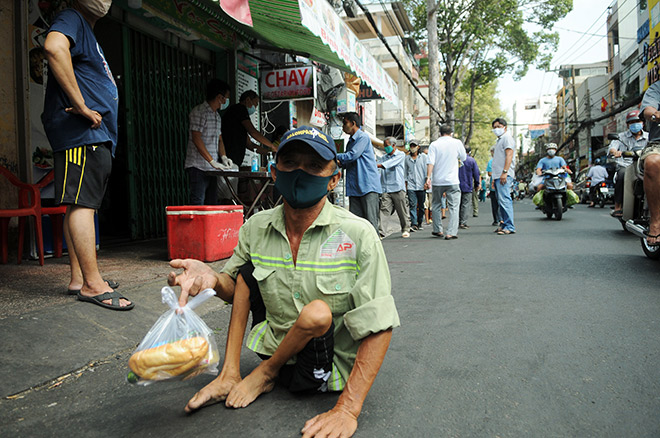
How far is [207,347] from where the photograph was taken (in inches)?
70.9

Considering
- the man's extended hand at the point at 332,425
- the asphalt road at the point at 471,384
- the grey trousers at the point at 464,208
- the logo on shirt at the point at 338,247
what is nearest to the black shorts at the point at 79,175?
the asphalt road at the point at 471,384

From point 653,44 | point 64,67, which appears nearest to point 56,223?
point 64,67

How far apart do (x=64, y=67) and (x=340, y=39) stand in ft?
13.0

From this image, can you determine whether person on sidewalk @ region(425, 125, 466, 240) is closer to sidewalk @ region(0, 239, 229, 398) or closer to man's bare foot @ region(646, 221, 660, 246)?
man's bare foot @ region(646, 221, 660, 246)

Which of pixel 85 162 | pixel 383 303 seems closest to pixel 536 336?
pixel 383 303

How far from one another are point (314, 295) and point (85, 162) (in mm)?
1923

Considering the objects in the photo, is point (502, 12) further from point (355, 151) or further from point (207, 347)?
point (207, 347)

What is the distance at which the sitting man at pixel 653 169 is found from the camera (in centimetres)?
444

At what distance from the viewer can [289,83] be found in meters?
8.92

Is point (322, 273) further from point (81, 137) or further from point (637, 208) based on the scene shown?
point (637, 208)

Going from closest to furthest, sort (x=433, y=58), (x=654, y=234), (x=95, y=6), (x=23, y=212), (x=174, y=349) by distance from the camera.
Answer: (x=174, y=349)
(x=95, y=6)
(x=23, y=212)
(x=654, y=234)
(x=433, y=58)

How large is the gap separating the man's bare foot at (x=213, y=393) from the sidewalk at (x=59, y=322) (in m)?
0.88

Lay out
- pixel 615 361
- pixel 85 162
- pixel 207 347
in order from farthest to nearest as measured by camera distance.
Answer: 1. pixel 85 162
2. pixel 615 361
3. pixel 207 347

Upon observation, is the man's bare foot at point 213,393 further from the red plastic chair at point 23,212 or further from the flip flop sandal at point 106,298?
the red plastic chair at point 23,212
